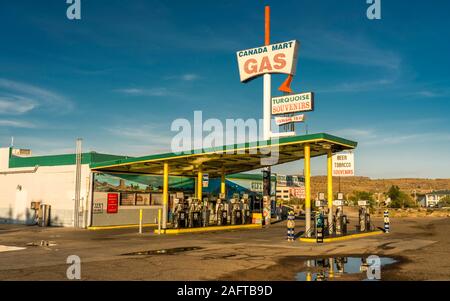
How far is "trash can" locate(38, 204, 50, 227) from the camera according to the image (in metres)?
33.9

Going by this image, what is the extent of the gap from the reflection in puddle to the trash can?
25416 millimetres

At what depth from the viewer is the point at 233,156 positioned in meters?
29.5

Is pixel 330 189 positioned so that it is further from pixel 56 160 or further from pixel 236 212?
pixel 56 160

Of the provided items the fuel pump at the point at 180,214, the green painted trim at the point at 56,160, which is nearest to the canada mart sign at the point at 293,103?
the fuel pump at the point at 180,214

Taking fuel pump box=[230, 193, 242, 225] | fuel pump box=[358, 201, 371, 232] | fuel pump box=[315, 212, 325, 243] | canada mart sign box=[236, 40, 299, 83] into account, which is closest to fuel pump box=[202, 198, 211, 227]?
fuel pump box=[230, 193, 242, 225]

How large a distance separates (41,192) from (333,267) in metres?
28.8

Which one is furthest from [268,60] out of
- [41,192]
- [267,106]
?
[41,192]

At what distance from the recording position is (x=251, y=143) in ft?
81.4

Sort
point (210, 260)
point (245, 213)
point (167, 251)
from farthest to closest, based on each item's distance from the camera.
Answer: point (245, 213) < point (167, 251) < point (210, 260)

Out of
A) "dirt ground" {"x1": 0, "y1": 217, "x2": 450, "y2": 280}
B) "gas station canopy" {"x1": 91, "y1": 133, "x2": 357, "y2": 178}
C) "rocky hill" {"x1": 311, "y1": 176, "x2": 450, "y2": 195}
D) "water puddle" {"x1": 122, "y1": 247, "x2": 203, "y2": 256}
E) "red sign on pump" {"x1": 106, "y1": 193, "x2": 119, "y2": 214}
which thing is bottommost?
"water puddle" {"x1": 122, "y1": 247, "x2": 203, "y2": 256}

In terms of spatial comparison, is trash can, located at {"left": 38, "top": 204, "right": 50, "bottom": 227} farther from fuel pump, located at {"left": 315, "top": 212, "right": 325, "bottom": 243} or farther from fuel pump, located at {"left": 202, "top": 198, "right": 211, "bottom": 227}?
fuel pump, located at {"left": 315, "top": 212, "right": 325, "bottom": 243}
